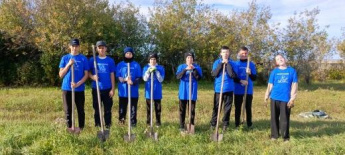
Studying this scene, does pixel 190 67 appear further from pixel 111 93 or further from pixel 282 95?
pixel 282 95

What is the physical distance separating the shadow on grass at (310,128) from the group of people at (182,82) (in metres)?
0.58

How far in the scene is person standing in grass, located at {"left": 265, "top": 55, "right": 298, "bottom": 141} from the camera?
5891 millimetres

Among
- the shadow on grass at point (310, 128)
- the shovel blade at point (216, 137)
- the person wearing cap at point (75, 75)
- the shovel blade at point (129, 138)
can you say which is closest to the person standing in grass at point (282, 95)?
the shadow on grass at point (310, 128)

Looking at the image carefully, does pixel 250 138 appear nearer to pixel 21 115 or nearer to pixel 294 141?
pixel 294 141

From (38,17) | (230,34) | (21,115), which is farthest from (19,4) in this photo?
(230,34)

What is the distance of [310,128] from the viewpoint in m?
7.17

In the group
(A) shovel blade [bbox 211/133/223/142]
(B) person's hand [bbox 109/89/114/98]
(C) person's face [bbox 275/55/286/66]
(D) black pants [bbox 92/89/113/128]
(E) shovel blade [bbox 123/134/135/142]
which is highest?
(C) person's face [bbox 275/55/286/66]

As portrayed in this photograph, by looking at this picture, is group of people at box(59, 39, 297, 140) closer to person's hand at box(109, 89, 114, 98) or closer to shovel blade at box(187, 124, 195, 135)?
person's hand at box(109, 89, 114, 98)

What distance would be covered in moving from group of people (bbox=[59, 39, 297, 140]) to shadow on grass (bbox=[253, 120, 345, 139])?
58cm

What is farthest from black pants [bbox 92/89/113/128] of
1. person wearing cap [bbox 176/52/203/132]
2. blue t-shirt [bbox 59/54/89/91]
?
person wearing cap [bbox 176/52/203/132]

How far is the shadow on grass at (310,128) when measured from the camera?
258 inches

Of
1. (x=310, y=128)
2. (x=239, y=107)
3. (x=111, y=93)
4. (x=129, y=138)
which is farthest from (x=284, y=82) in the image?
(x=111, y=93)

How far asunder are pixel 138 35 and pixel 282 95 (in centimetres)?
1510

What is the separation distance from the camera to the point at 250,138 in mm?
5980
